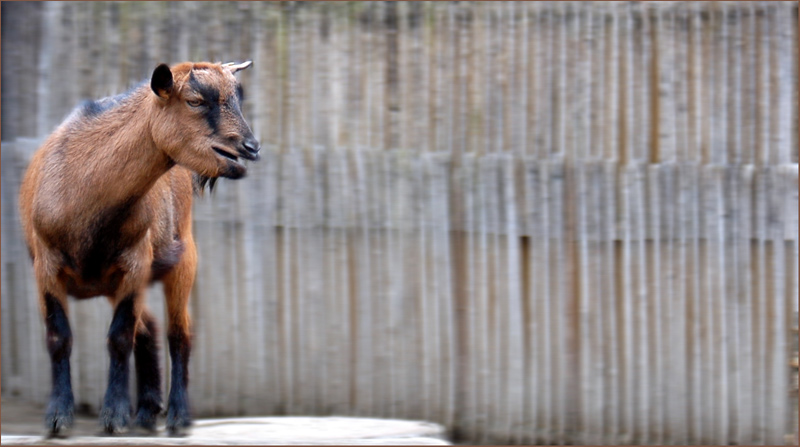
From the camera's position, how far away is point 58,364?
16.1ft

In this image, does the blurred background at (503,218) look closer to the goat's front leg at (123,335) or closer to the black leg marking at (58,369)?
the goat's front leg at (123,335)

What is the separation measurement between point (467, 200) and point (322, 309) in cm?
126

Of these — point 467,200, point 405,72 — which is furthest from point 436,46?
point 467,200

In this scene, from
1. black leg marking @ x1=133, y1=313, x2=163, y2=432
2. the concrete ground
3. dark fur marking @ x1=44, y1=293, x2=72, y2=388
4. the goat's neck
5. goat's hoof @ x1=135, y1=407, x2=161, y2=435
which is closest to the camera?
the goat's neck

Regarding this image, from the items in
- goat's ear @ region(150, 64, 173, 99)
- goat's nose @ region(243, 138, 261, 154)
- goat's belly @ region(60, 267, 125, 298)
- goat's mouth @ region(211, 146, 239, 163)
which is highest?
goat's ear @ region(150, 64, 173, 99)

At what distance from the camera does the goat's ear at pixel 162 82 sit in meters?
4.57

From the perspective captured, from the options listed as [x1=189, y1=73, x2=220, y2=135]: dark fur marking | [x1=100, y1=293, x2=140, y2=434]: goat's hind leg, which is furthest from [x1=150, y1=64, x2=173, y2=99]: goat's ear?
[x1=100, y1=293, x2=140, y2=434]: goat's hind leg

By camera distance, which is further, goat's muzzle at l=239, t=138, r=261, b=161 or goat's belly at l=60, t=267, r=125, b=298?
goat's belly at l=60, t=267, r=125, b=298

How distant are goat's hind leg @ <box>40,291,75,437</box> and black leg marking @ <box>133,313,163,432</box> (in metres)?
0.79

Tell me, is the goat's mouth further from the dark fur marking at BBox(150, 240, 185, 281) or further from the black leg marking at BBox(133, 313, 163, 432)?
the black leg marking at BBox(133, 313, 163, 432)

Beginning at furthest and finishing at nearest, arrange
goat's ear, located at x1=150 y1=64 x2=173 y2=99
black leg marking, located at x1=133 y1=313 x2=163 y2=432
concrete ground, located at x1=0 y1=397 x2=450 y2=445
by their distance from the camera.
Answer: black leg marking, located at x1=133 y1=313 x2=163 y2=432 → concrete ground, located at x1=0 y1=397 x2=450 y2=445 → goat's ear, located at x1=150 y1=64 x2=173 y2=99

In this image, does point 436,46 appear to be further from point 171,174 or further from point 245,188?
point 171,174

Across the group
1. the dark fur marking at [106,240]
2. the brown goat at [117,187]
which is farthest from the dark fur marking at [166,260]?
the dark fur marking at [106,240]

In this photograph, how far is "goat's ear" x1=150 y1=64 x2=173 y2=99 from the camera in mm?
4566
